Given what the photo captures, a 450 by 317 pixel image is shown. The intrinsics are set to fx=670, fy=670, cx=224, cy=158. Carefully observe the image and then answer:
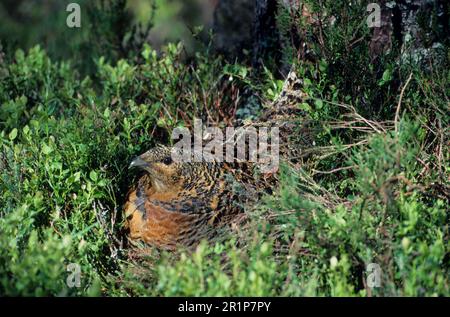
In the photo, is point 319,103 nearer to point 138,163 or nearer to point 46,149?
point 138,163

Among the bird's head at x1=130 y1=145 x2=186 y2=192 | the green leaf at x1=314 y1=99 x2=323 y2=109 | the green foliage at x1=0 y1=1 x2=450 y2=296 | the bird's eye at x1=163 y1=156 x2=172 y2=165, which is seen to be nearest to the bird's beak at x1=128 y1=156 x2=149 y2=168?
the bird's head at x1=130 y1=145 x2=186 y2=192

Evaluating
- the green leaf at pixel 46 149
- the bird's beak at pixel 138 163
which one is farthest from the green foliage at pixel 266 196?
the bird's beak at pixel 138 163

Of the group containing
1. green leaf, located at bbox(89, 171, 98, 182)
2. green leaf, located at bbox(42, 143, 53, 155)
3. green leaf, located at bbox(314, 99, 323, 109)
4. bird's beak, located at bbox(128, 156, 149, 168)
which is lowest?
green leaf, located at bbox(89, 171, 98, 182)

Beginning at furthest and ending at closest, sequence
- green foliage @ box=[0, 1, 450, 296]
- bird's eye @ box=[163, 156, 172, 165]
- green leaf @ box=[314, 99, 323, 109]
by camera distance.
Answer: green leaf @ box=[314, 99, 323, 109], bird's eye @ box=[163, 156, 172, 165], green foliage @ box=[0, 1, 450, 296]

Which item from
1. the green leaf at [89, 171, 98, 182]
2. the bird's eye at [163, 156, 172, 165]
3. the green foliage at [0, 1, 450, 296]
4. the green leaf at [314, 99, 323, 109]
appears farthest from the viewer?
the green leaf at [314, 99, 323, 109]

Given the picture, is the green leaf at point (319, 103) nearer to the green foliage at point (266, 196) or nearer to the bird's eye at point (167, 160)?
the green foliage at point (266, 196)

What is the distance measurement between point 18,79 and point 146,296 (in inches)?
113

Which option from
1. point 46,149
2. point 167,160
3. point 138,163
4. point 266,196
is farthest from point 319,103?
point 46,149

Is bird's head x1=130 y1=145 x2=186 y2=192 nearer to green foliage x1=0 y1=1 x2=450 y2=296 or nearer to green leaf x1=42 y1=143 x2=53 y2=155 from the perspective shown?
green foliage x1=0 y1=1 x2=450 y2=296

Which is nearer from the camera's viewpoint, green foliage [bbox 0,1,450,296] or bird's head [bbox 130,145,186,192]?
green foliage [bbox 0,1,450,296]

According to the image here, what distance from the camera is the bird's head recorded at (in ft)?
→ 14.1

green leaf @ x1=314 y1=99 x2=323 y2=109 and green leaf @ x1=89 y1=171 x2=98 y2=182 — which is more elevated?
green leaf @ x1=314 y1=99 x2=323 y2=109

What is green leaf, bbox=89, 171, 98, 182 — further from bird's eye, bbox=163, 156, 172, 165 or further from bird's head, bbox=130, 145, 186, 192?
bird's eye, bbox=163, 156, 172, 165

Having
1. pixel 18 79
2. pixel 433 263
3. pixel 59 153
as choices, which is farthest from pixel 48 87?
pixel 433 263
